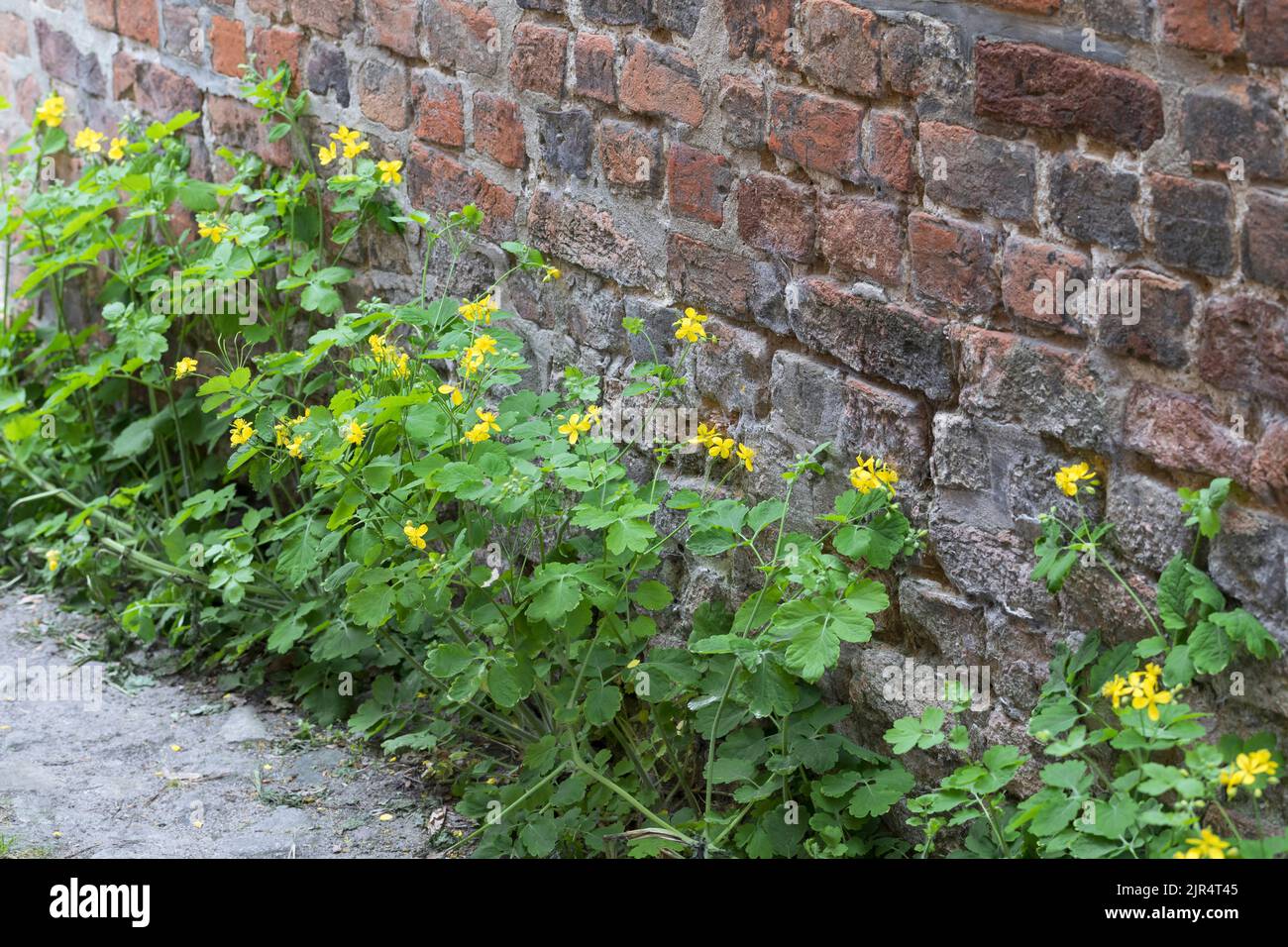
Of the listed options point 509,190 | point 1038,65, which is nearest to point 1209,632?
point 1038,65

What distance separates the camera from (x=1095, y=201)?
2039 millimetres

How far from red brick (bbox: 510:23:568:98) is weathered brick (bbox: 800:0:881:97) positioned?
677mm

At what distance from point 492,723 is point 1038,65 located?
1.78 m

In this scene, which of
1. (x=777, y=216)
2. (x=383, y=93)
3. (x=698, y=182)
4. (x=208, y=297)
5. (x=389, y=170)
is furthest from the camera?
(x=208, y=297)

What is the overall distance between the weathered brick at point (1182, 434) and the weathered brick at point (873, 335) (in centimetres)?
35

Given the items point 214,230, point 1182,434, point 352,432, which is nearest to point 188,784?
point 352,432

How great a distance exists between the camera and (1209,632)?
1963mm

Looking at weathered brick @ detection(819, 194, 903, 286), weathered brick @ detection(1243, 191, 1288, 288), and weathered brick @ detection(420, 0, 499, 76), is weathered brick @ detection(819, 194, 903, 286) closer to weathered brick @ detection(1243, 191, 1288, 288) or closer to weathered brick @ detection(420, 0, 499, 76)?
weathered brick @ detection(1243, 191, 1288, 288)

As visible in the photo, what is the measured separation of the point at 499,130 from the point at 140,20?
163 cm

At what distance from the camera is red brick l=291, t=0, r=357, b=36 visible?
135 inches

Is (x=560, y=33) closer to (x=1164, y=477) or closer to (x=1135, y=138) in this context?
(x=1135, y=138)

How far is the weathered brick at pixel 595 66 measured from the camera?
280cm

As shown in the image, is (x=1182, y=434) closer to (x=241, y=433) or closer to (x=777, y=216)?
(x=777, y=216)
